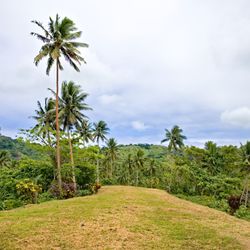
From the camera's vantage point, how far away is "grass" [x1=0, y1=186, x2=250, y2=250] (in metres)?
11.6

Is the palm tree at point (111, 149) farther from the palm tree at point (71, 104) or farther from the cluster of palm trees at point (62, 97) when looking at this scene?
the palm tree at point (71, 104)

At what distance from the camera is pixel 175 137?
5591 cm

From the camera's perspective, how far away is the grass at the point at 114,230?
38.1 feet

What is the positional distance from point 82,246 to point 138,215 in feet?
19.4

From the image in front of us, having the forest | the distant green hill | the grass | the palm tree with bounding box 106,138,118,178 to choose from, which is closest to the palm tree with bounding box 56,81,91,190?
the forest

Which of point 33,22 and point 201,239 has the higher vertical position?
point 33,22

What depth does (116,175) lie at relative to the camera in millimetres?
68938

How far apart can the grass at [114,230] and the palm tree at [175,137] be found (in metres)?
37.8

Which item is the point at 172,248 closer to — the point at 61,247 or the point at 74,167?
the point at 61,247

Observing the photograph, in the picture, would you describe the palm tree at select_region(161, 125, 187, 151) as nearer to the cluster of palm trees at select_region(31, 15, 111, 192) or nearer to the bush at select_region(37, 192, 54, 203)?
the cluster of palm trees at select_region(31, 15, 111, 192)

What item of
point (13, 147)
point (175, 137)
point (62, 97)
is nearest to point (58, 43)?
point (62, 97)

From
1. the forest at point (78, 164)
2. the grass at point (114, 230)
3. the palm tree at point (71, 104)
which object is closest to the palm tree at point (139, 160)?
the forest at point (78, 164)

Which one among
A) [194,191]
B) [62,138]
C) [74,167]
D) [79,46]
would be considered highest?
[79,46]

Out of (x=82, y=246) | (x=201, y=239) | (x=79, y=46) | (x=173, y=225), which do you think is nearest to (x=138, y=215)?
(x=173, y=225)
